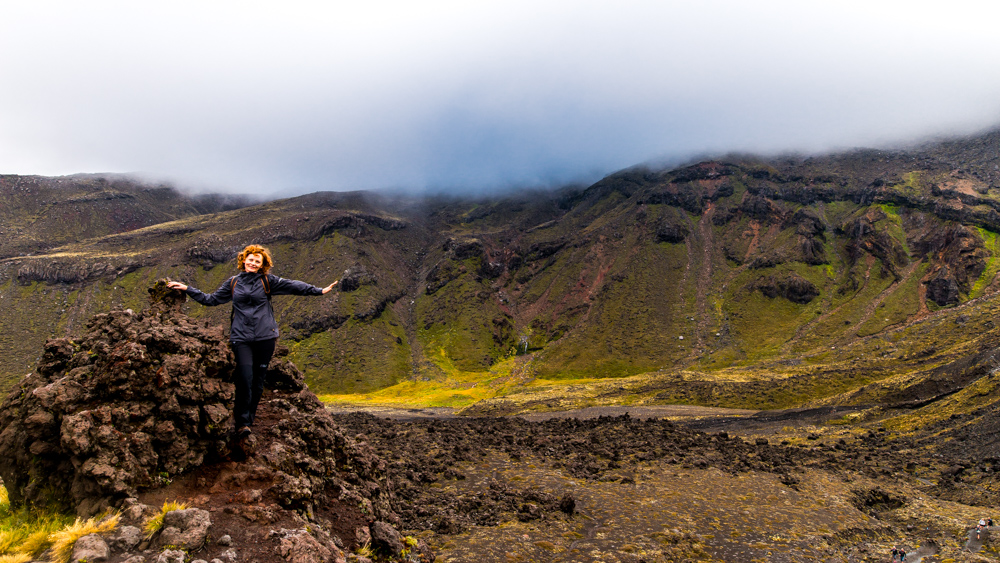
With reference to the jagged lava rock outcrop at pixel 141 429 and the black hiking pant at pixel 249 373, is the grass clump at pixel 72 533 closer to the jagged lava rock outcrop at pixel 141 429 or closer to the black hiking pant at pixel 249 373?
the jagged lava rock outcrop at pixel 141 429

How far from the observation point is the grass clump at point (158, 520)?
621 cm

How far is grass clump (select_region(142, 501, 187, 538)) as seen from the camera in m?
6.21

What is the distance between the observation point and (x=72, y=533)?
576cm

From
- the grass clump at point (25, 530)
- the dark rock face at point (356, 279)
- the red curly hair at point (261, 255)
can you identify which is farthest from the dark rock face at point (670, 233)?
the grass clump at point (25, 530)

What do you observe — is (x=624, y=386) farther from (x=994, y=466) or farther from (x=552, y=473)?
(x=552, y=473)

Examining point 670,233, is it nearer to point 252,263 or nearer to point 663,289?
point 663,289

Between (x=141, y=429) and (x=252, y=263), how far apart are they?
11.0ft

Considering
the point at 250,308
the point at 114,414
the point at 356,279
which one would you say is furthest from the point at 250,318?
the point at 356,279

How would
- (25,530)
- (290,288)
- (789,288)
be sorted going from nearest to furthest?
(25,530), (290,288), (789,288)

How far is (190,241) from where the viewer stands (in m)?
187

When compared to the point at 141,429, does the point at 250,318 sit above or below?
above

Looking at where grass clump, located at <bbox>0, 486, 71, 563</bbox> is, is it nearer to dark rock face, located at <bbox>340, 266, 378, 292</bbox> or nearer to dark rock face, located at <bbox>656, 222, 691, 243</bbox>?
dark rock face, located at <bbox>340, 266, 378, 292</bbox>

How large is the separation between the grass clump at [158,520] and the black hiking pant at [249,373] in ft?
6.31

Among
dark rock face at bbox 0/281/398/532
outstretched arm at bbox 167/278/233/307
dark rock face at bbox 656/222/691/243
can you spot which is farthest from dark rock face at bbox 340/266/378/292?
outstretched arm at bbox 167/278/233/307
